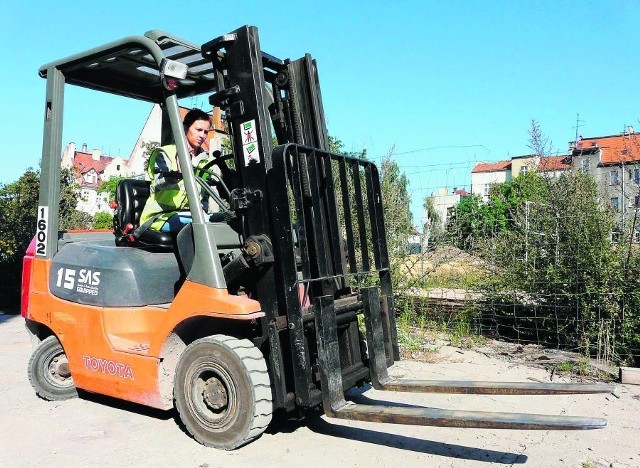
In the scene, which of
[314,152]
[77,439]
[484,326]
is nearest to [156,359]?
[77,439]

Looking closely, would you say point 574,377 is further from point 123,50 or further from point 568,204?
point 123,50

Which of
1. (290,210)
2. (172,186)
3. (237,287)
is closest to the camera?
(290,210)

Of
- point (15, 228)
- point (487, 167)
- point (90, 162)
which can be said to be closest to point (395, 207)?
point (15, 228)

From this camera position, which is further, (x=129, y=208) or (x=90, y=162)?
(x=90, y=162)

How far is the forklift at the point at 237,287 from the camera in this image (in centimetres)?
388

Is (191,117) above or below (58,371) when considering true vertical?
above

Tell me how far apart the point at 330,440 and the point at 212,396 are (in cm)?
92

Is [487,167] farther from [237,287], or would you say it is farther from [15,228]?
[237,287]

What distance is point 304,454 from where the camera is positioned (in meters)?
3.89

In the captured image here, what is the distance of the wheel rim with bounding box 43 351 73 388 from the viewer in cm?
538

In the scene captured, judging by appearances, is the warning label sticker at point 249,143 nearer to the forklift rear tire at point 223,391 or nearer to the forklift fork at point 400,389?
the forklift fork at point 400,389

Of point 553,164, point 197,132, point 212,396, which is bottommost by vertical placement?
point 212,396

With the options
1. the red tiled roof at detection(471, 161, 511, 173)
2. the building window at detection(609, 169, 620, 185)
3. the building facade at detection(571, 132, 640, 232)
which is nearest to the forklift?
the building facade at detection(571, 132, 640, 232)

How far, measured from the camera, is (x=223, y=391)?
13.2 feet
